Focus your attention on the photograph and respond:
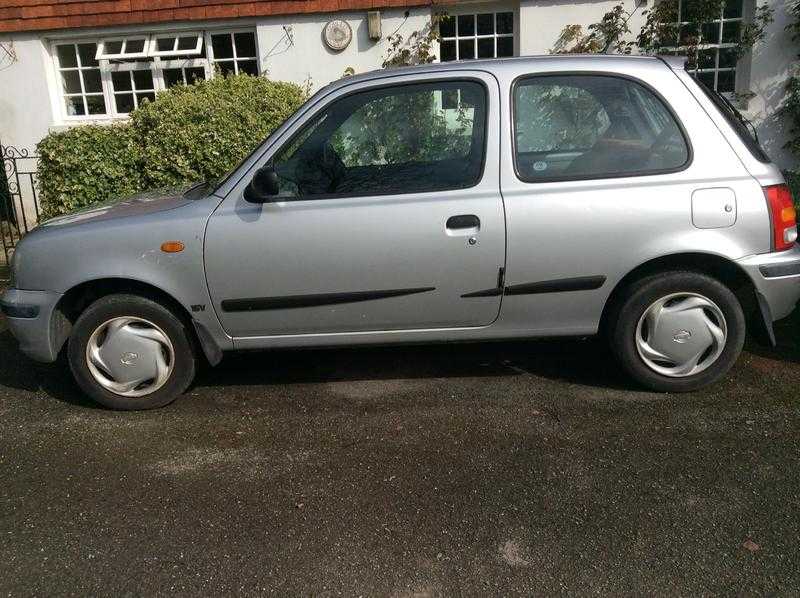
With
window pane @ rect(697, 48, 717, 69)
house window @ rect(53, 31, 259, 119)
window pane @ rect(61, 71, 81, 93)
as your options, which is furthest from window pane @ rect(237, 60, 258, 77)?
window pane @ rect(697, 48, 717, 69)

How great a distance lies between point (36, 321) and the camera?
395 cm

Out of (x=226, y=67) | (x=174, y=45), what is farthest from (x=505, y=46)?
(x=174, y=45)

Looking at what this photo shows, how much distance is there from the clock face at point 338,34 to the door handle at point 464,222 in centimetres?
601

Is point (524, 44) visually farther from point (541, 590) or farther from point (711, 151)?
point (541, 590)

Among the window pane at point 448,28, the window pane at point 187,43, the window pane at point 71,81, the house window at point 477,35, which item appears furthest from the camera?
the window pane at point 71,81

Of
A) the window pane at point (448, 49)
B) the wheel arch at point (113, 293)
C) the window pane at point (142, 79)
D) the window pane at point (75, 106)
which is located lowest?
the wheel arch at point (113, 293)

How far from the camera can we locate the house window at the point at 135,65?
944 cm

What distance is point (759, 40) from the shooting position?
835 centimetres

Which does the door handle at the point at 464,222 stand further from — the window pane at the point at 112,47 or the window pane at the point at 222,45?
the window pane at the point at 112,47

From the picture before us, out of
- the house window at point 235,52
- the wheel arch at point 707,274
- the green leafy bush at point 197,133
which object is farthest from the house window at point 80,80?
the wheel arch at point 707,274

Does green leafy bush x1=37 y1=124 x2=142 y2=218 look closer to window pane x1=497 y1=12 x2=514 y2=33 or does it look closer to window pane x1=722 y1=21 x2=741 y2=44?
window pane x1=497 y1=12 x2=514 y2=33

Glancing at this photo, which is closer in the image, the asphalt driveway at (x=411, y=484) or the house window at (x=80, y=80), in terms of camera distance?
the asphalt driveway at (x=411, y=484)

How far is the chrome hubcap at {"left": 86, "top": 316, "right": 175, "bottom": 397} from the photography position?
155 inches

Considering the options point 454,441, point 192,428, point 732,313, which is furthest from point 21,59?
point 732,313
